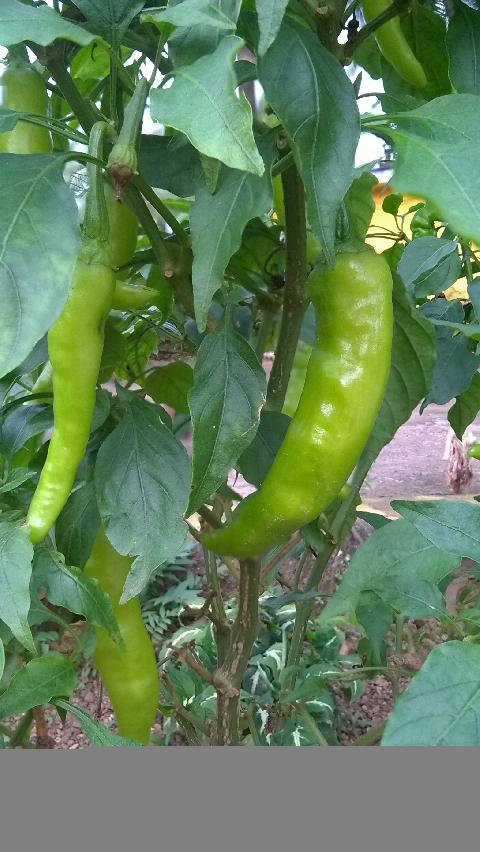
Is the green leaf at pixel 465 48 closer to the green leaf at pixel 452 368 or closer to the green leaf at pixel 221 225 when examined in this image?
the green leaf at pixel 221 225

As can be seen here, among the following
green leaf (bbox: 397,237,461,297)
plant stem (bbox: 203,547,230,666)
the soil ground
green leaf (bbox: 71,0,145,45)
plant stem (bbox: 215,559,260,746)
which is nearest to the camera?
green leaf (bbox: 71,0,145,45)

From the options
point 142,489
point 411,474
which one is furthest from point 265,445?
point 411,474

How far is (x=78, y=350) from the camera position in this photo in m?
0.48

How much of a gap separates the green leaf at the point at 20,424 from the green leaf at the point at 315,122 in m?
0.34

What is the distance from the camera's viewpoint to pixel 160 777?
264mm

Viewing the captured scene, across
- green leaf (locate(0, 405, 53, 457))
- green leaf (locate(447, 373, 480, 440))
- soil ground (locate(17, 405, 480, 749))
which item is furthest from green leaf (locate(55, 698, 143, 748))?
soil ground (locate(17, 405, 480, 749))

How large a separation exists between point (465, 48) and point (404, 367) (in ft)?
0.72

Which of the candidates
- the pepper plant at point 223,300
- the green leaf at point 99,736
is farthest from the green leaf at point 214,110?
the green leaf at point 99,736

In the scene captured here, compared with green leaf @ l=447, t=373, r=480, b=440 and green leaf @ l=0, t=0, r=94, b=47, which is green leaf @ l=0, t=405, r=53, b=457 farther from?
green leaf @ l=447, t=373, r=480, b=440

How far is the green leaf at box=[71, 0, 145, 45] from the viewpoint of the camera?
1.43ft

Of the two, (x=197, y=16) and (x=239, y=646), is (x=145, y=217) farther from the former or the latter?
(x=239, y=646)

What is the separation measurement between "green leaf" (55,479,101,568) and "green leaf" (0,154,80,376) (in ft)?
0.98

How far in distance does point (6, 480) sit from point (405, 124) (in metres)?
0.43

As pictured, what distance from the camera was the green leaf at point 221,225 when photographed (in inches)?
14.6
